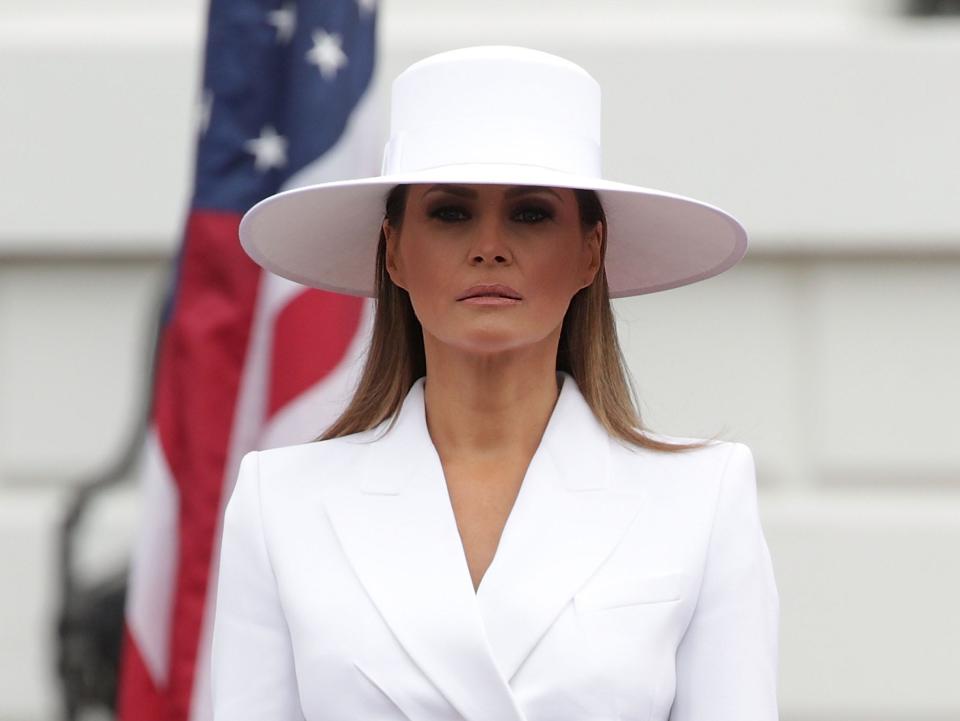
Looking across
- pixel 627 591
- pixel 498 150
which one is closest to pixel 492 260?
pixel 498 150

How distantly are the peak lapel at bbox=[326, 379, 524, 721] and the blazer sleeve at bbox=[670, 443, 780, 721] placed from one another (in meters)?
0.22

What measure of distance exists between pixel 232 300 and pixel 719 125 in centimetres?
158

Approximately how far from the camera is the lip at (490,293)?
1.83 metres

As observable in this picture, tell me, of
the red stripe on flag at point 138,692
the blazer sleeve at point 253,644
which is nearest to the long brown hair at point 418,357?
the blazer sleeve at point 253,644

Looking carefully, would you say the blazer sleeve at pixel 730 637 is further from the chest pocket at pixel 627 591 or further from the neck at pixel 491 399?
the neck at pixel 491 399

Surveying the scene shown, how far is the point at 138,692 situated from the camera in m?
3.20

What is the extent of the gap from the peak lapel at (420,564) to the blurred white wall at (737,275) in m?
2.17

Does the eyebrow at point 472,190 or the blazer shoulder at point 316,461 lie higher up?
the eyebrow at point 472,190

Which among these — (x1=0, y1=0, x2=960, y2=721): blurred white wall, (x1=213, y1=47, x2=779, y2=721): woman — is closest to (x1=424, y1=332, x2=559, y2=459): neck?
(x1=213, y1=47, x2=779, y2=721): woman

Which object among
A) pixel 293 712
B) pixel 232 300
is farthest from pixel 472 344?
pixel 232 300

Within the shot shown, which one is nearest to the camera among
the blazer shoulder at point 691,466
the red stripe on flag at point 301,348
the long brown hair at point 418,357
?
the blazer shoulder at point 691,466

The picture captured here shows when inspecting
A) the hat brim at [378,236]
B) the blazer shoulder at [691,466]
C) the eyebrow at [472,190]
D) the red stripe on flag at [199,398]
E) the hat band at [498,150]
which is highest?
the hat band at [498,150]

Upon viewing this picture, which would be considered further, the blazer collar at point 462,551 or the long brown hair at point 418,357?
the long brown hair at point 418,357

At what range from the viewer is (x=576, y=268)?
6.32 ft
